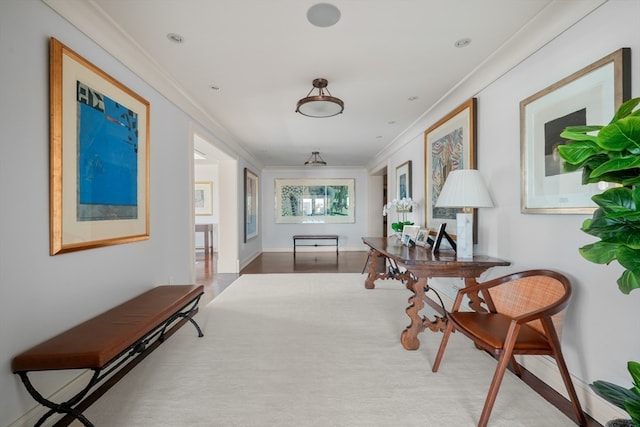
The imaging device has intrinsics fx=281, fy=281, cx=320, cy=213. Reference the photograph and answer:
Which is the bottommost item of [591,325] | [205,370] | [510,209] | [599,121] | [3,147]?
[205,370]

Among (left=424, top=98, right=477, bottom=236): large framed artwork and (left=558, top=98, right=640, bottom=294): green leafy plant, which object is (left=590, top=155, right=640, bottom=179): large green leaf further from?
(left=424, top=98, right=477, bottom=236): large framed artwork

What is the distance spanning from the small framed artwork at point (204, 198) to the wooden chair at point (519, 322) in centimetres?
757

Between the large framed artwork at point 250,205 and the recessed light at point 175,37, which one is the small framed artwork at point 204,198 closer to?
the large framed artwork at point 250,205

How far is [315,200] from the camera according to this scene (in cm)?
856

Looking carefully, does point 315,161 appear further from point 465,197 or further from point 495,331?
point 495,331

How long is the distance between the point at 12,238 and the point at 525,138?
3341mm

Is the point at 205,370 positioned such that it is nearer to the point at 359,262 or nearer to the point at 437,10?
the point at 437,10

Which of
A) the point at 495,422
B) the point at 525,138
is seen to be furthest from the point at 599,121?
the point at 495,422

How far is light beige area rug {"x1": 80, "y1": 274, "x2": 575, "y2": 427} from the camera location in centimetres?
165

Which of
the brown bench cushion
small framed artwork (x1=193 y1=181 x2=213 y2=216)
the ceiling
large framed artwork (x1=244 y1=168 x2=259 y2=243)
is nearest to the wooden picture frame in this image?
the ceiling

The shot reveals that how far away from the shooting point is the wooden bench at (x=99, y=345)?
1428 millimetres

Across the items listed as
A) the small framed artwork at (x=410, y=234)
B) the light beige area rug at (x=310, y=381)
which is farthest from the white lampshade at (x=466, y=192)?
the light beige area rug at (x=310, y=381)

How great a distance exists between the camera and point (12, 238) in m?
1.45

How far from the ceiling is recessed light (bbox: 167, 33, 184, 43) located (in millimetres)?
31
